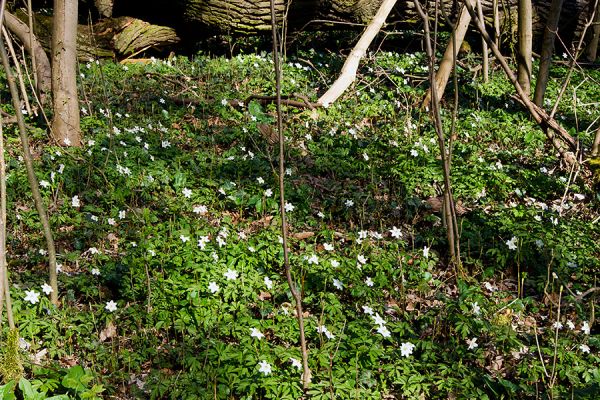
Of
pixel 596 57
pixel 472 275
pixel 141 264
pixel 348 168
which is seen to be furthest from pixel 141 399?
pixel 596 57

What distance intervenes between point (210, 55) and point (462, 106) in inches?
165

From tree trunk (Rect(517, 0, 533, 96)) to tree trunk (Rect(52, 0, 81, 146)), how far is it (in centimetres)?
582

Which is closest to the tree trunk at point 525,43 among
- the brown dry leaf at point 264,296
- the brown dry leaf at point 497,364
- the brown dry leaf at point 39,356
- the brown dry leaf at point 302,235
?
the brown dry leaf at point 302,235

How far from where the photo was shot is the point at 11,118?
605 cm

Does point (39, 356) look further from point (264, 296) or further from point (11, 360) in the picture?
point (264, 296)

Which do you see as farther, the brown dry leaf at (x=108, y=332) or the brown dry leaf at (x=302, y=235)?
the brown dry leaf at (x=302, y=235)

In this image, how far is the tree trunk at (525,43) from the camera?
26.3ft

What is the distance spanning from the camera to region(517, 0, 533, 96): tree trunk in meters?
8.01

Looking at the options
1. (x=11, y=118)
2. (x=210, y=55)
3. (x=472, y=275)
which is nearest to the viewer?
(x=472, y=275)

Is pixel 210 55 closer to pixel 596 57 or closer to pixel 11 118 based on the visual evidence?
pixel 11 118

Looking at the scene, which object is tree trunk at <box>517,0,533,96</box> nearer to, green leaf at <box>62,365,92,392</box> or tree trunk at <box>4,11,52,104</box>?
tree trunk at <box>4,11,52,104</box>

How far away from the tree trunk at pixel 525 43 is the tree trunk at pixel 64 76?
5823 mm

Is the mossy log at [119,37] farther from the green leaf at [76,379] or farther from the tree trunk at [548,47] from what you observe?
the green leaf at [76,379]

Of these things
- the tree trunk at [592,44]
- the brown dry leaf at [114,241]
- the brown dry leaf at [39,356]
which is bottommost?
the brown dry leaf at [39,356]
